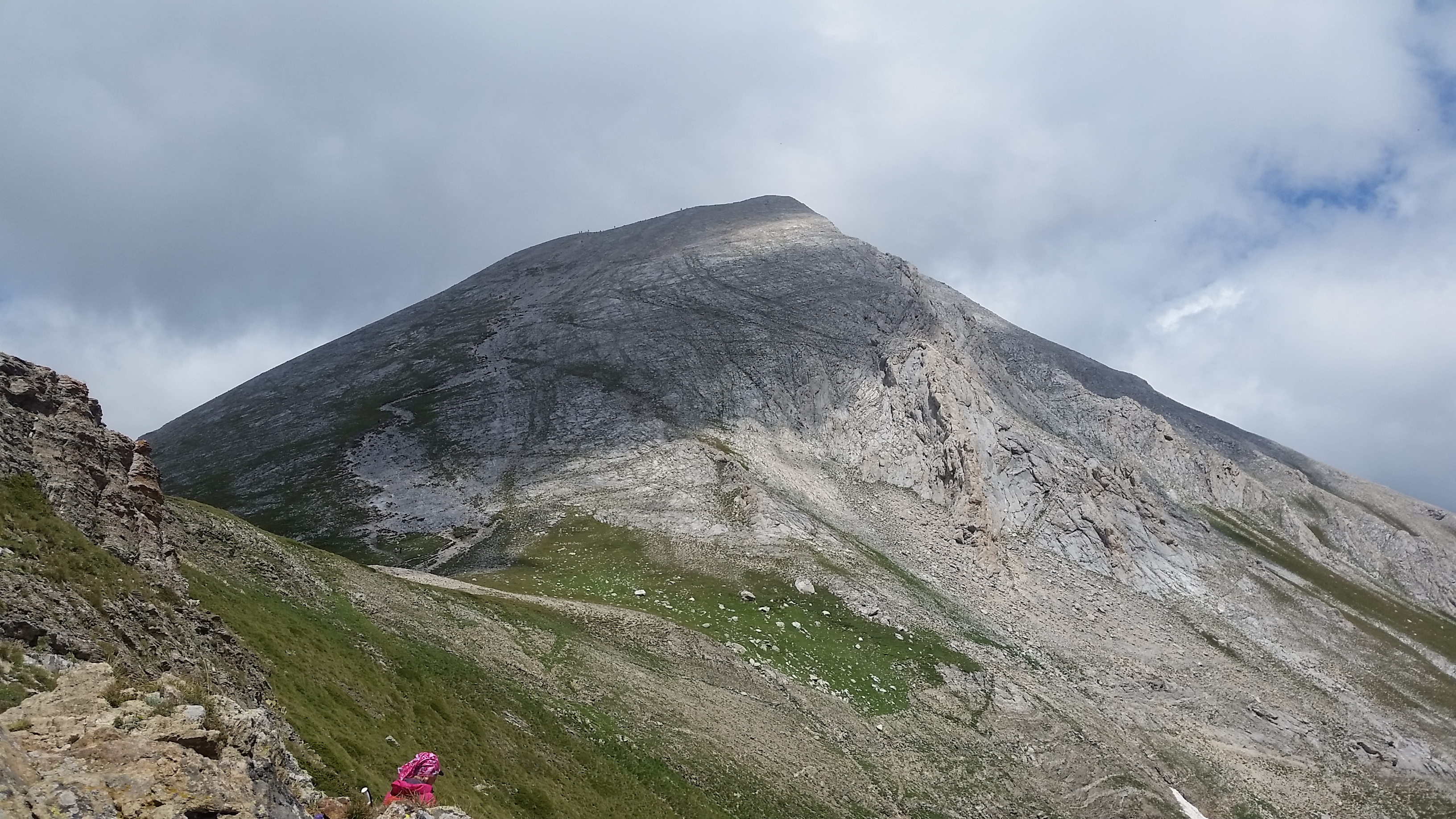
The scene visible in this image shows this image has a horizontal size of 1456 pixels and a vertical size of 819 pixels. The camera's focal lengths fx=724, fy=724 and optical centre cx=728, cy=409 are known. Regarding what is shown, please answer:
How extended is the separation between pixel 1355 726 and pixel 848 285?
101m

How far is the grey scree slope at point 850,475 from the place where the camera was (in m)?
86.5

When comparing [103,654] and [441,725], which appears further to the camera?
[441,725]

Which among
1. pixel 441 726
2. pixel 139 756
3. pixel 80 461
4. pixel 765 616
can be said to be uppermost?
pixel 80 461

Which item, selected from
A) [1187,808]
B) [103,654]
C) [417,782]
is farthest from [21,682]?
[1187,808]

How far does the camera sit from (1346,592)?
125625 mm

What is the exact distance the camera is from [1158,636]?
3526 inches

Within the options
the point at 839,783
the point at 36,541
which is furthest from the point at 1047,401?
the point at 36,541

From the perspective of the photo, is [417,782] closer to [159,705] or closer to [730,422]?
[159,705]

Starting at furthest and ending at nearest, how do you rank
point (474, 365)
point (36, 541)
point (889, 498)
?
1. point (474, 365)
2. point (889, 498)
3. point (36, 541)

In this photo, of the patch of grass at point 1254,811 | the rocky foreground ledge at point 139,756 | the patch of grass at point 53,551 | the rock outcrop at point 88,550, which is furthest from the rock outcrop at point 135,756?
the patch of grass at point 1254,811

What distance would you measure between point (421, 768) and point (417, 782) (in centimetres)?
42

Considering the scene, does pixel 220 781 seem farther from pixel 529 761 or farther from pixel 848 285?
pixel 848 285

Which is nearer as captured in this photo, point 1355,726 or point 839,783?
point 839,783

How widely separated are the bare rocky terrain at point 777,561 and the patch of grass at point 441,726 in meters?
0.24
